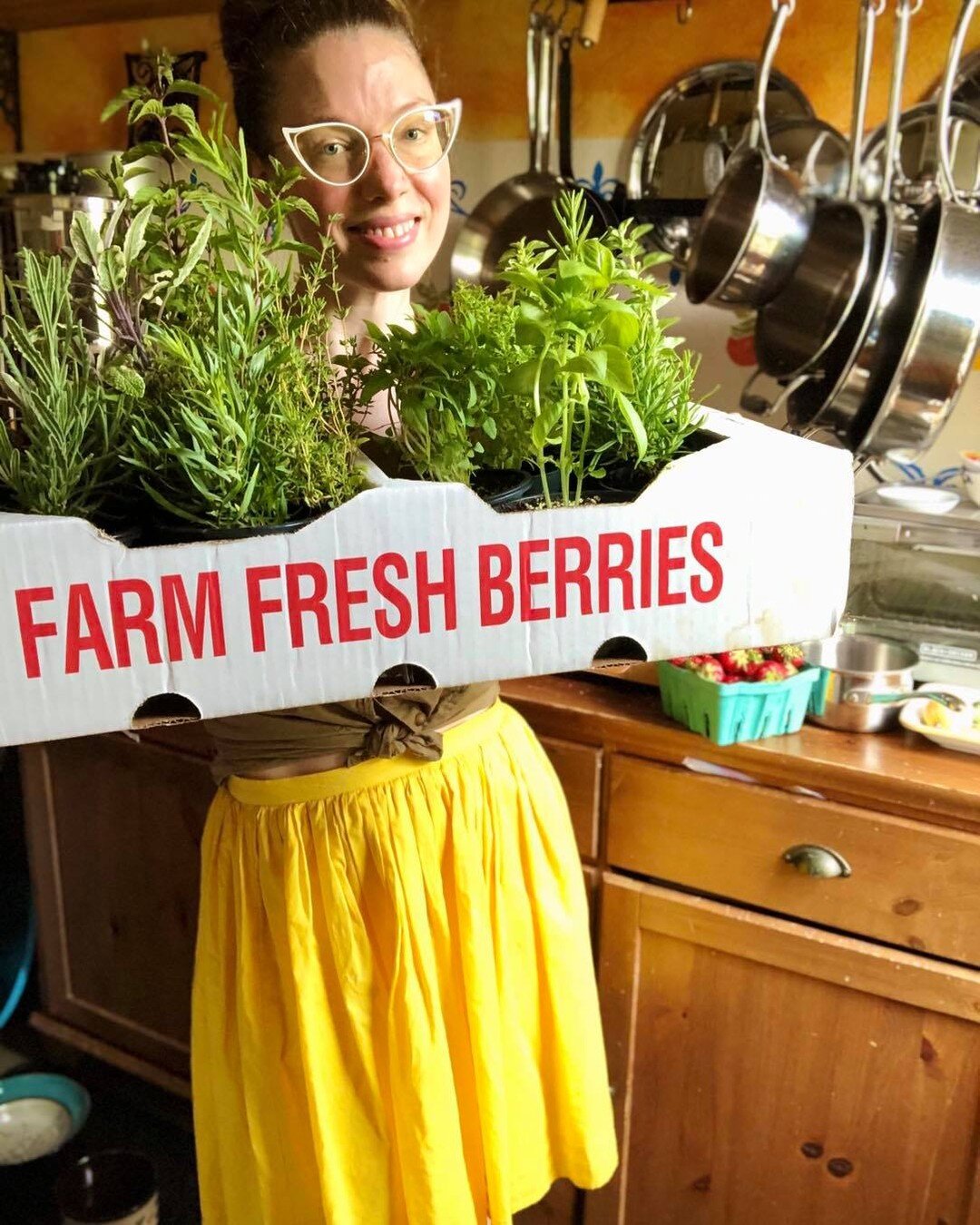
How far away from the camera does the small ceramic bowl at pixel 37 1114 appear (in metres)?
1.56

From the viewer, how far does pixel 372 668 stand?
571 millimetres

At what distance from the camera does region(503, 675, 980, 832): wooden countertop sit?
103 centimetres

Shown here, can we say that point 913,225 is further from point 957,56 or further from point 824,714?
point 824,714

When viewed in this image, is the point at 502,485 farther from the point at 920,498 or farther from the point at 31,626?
the point at 920,498

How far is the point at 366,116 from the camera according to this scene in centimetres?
85

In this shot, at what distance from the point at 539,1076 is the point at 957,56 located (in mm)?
1168

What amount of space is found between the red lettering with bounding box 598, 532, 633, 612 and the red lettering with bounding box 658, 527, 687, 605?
2cm

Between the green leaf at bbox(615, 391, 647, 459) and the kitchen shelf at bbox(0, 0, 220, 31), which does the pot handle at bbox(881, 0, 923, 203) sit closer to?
the green leaf at bbox(615, 391, 647, 459)

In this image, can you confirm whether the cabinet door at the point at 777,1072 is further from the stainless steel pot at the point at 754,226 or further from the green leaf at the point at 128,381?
the green leaf at the point at 128,381

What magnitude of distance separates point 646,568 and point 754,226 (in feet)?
2.71

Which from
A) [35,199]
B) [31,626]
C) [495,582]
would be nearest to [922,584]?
[495,582]

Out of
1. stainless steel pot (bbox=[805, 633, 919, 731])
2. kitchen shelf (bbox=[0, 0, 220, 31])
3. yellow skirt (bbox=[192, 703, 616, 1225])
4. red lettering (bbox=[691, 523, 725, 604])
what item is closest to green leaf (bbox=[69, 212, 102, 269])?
red lettering (bbox=[691, 523, 725, 604])

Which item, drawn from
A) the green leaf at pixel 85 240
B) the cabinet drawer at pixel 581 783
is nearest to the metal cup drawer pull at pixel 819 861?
the cabinet drawer at pixel 581 783

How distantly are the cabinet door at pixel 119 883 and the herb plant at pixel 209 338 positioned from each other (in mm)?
926
